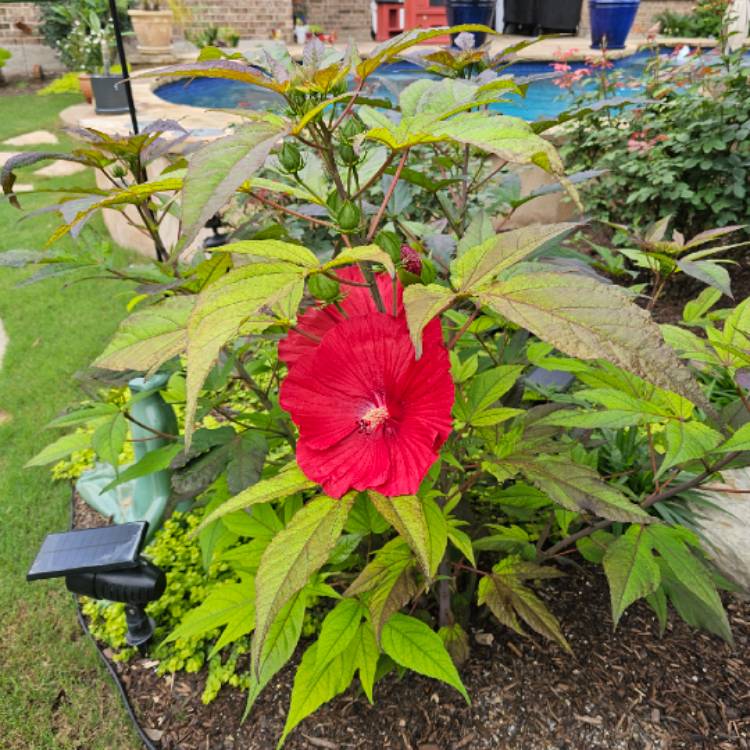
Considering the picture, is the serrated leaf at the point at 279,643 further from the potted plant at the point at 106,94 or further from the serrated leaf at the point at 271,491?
the potted plant at the point at 106,94

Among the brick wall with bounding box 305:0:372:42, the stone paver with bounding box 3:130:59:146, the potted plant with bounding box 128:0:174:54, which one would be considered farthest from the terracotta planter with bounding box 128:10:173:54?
the brick wall with bounding box 305:0:372:42

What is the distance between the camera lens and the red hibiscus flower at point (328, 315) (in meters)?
0.79

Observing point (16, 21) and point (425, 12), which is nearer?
point (16, 21)

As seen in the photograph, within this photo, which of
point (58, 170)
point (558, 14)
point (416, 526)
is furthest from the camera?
point (558, 14)

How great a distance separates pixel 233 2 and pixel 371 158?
40.7 ft

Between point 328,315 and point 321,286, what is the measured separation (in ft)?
0.45

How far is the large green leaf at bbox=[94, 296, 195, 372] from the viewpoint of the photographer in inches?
29.8

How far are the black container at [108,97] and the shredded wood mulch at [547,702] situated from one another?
19.3ft

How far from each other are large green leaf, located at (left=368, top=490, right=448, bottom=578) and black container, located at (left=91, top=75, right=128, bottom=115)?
246 inches

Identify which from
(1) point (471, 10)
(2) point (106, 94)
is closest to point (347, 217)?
(2) point (106, 94)

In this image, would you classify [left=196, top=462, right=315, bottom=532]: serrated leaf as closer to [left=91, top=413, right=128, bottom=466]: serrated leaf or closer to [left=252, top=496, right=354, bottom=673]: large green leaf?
[left=252, top=496, right=354, bottom=673]: large green leaf

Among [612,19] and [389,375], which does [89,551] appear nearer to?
[389,375]

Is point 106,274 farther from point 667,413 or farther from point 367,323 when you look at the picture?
point 667,413

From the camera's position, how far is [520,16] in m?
12.9
